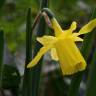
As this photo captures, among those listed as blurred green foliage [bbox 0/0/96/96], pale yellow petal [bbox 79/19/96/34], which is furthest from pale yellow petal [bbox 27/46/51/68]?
blurred green foliage [bbox 0/0/96/96]

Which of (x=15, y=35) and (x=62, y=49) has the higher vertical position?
(x=62, y=49)

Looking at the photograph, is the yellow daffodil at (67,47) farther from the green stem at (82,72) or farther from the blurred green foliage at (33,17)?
the blurred green foliage at (33,17)

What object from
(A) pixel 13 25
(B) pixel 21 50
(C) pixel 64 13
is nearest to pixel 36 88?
(B) pixel 21 50

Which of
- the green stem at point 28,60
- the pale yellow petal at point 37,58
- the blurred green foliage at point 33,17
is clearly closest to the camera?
the pale yellow petal at point 37,58

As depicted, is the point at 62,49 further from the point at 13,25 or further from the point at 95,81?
the point at 13,25

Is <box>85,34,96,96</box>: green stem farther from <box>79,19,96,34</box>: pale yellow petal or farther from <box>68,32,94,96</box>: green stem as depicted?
<box>79,19,96,34</box>: pale yellow petal

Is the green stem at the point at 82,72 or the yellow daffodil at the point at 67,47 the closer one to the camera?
the yellow daffodil at the point at 67,47

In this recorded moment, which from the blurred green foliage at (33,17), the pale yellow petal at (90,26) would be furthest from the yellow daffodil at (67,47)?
the blurred green foliage at (33,17)

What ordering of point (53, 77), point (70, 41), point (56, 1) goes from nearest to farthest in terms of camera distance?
point (70, 41) → point (56, 1) → point (53, 77)

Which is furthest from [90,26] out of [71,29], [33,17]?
[33,17]
